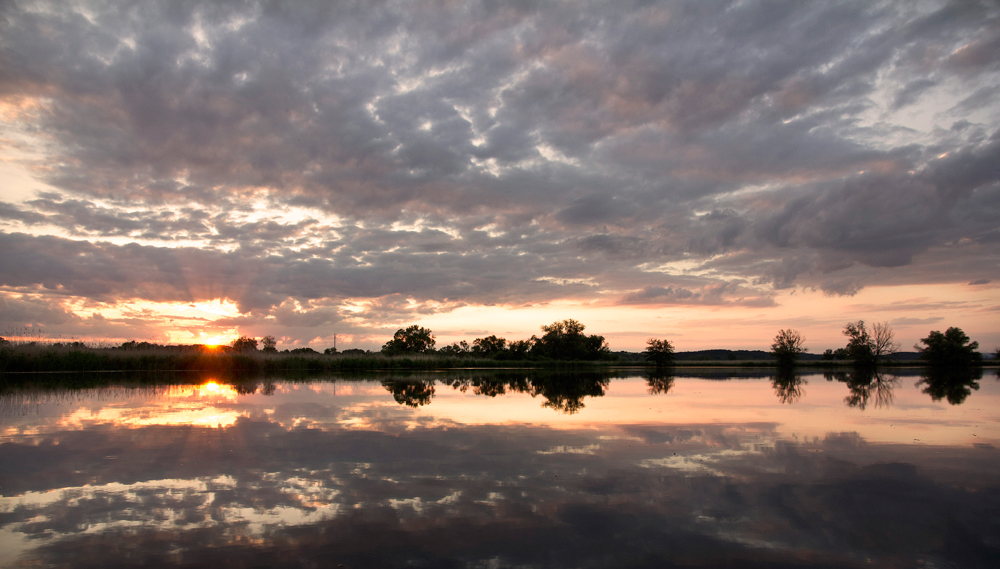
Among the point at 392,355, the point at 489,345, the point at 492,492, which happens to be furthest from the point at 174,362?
the point at 489,345

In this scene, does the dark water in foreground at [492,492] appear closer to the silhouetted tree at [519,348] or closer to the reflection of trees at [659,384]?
the reflection of trees at [659,384]

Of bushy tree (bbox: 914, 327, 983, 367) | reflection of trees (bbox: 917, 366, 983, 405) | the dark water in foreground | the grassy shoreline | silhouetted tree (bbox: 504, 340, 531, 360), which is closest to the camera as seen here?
the dark water in foreground

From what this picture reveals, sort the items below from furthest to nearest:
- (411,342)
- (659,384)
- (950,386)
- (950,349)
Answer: (411,342) < (950,349) < (659,384) < (950,386)

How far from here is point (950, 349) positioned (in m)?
72.9

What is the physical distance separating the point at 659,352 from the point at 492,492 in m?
85.7

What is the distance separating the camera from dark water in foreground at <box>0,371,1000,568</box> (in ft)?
15.9

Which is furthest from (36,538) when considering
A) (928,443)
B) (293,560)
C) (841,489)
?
(928,443)

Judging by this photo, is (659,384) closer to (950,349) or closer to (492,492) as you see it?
(492,492)

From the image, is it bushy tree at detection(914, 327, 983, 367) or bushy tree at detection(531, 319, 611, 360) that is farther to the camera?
bushy tree at detection(531, 319, 611, 360)

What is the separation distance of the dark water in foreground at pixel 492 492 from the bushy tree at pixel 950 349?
7962 cm

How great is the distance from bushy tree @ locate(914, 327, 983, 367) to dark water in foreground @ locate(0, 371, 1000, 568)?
3135 inches

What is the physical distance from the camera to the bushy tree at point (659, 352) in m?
86.8

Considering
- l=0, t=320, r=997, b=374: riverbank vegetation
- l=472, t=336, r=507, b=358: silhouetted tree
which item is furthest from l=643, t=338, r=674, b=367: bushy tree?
l=472, t=336, r=507, b=358: silhouetted tree

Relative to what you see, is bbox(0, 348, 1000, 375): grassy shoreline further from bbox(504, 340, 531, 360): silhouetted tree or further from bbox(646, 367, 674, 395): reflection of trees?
bbox(504, 340, 531, 360): silhouetted tree
